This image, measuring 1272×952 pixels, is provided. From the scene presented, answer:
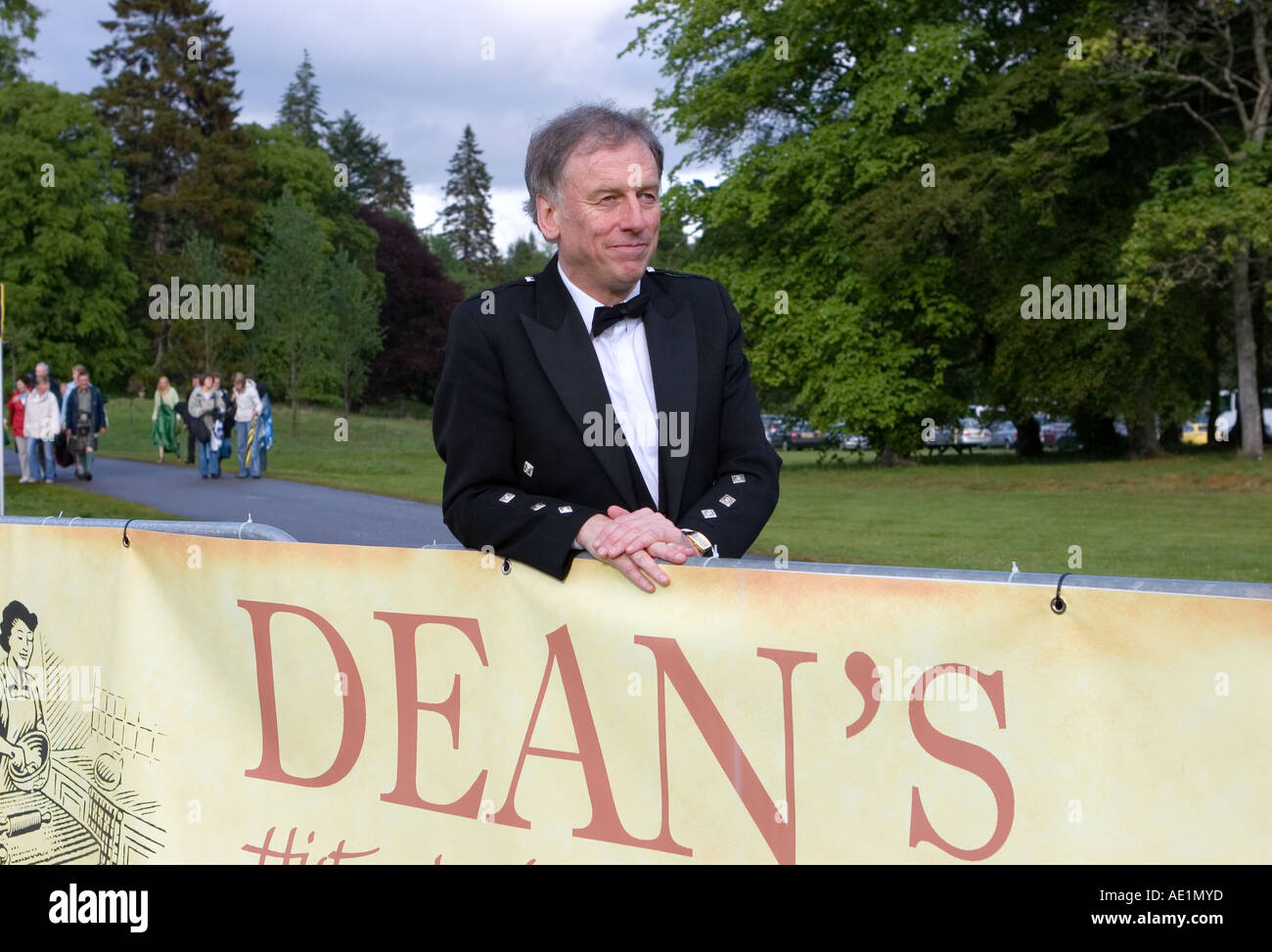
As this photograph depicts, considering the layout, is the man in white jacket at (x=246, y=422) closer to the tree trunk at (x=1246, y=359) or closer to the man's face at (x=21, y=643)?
the tree trunk at (x=1246, y=359)

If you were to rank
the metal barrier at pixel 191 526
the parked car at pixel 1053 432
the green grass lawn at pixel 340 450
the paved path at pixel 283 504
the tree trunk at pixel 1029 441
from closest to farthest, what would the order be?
the metal barrier at pixel 191 526
the paved path at pixel 283 504
the green grass lawn at pixel 340 450
the tree trunk at pixel 1029 441
the parked car at pixel 1053 432

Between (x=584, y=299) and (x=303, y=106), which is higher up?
(x=303, y=106)

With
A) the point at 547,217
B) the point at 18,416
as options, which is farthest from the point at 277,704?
the point at 18,416

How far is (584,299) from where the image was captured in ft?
11.3

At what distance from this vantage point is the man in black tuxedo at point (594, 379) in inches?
131

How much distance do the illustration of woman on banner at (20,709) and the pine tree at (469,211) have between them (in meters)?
115

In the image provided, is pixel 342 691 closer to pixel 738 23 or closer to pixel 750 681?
pixel 750 681

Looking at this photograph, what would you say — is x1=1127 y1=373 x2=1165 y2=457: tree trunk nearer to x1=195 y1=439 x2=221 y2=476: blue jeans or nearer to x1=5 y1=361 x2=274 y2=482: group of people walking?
x1=5 y1=361 x2=274 y2=482: group of people walking

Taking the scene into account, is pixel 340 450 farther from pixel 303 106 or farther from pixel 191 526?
pixel 303 106

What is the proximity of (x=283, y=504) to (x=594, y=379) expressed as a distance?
18.0 m

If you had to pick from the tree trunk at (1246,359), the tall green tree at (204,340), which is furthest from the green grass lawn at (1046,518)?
the tall green tree at (204,340)

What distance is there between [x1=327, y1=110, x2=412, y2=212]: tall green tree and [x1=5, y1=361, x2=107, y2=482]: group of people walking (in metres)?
83.1

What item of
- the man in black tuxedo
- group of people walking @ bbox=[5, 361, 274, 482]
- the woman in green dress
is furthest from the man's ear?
the woman in green dress
